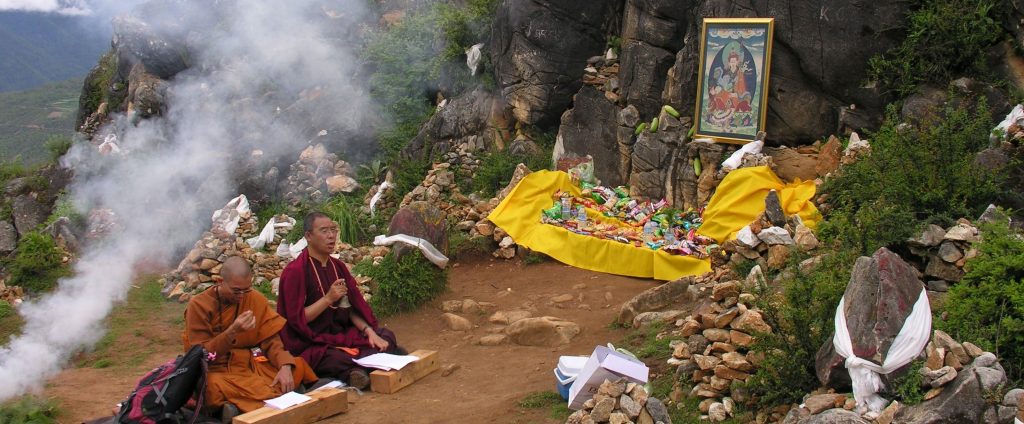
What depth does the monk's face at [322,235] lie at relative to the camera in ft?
20.4

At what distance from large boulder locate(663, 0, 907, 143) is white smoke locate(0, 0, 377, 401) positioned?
717 cm

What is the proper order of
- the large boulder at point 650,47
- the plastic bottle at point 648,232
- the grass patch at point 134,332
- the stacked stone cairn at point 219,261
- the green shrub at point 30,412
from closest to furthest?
the green shrub at point 30,412, the grass patch at point 134,332, the plastic bottle at point 648,232, the stacked stone cairn at point 219,261, the large boulder at point 650,47

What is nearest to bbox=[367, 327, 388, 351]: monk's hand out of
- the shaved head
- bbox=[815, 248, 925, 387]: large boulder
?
the shaved head

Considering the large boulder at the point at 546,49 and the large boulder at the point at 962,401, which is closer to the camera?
the large boulder at the point at 962,401

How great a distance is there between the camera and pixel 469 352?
7398mm

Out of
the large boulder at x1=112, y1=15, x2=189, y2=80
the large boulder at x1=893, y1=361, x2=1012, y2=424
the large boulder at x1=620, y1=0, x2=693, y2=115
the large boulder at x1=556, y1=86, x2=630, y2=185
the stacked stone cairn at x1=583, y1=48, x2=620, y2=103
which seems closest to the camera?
the large boulder at x1=893, y1=361, x2=1012, y2=424

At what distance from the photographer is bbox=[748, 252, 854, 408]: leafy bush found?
183 inches

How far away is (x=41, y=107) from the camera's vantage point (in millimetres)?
23891

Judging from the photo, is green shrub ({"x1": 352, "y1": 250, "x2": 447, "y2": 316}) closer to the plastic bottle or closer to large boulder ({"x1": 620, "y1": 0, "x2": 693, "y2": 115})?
the plastic bottle

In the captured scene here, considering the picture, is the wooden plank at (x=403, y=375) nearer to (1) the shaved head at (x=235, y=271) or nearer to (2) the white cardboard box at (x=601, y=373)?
(1) the shaved head at (x=235, y=271)

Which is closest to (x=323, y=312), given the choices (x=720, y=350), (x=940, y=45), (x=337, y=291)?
(x=337, y=291)

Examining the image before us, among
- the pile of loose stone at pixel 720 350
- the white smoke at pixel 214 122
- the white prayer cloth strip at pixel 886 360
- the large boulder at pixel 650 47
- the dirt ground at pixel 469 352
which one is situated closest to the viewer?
the white prayer cloth strip at pixel 886 360

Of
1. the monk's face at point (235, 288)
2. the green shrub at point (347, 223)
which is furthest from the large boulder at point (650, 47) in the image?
the monk's face at point (235, 288)

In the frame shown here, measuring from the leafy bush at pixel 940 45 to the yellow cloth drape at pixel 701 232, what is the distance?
1560 millimetres
